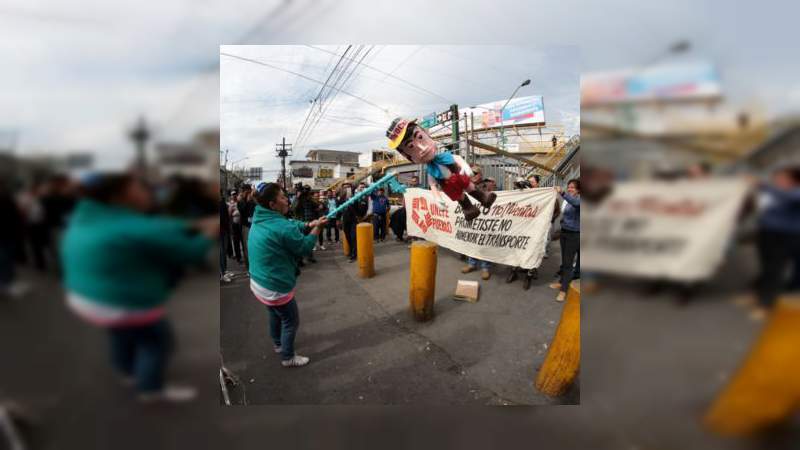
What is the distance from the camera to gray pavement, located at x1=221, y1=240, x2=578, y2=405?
5.40 ft

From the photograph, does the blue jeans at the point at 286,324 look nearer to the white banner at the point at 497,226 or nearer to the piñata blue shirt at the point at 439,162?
the piñata blue shirt at the point at 439,162

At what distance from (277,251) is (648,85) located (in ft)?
6.18

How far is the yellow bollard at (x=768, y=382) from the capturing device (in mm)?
921

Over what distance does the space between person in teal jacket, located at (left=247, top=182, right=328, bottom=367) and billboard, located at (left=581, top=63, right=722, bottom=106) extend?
153 cm

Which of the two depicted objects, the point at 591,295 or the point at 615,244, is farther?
the point at 591,295

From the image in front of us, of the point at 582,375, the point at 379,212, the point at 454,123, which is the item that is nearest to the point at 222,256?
the point at 454,123

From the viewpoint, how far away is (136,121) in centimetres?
99

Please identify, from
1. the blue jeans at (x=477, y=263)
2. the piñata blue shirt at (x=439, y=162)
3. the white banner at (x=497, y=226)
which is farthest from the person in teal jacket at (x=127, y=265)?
the blue jeans at (x=477, y=263)

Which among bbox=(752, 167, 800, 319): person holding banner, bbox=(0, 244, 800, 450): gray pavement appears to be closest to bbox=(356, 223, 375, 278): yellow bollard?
bbox=(0, 244, 800, 450): gray pavement

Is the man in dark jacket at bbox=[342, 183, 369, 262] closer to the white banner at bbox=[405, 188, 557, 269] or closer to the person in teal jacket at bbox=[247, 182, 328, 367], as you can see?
the white banner at bbox=[405, 188, 557, 269]

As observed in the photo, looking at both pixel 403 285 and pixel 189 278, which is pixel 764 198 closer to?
pixel 189 278

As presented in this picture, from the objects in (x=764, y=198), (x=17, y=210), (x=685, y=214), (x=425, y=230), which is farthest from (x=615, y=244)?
(x=425, y=230)

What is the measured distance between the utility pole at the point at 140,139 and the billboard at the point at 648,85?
167 centimetres

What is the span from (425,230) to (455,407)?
263 centimetres
